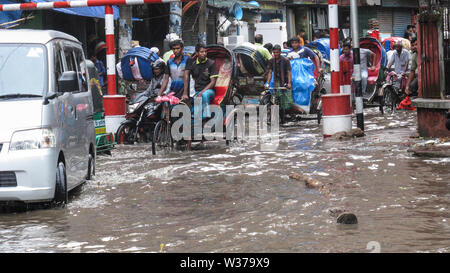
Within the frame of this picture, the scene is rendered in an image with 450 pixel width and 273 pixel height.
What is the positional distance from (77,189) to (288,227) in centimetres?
367

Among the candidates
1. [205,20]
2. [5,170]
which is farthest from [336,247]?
[205,20]

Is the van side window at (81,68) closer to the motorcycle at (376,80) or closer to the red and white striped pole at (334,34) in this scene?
the red and white striped pole at (334,34)

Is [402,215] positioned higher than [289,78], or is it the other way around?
[289,78]

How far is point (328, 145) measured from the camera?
12953mm

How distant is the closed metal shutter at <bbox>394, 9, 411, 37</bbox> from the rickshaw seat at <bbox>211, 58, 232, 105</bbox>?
34.6 m

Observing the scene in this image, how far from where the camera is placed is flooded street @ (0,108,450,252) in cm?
616

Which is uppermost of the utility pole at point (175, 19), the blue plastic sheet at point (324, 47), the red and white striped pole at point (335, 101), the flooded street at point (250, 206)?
the utility pole at point (175, 19)

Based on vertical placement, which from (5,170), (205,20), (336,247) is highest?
(205,20)

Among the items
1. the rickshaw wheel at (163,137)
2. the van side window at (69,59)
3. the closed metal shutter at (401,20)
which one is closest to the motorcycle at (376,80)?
the rickshaw wheel at (163,137)

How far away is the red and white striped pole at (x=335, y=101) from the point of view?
13.6 metres

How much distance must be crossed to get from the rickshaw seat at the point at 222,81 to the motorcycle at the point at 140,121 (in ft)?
3.45

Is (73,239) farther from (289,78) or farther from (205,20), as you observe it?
(205,20)

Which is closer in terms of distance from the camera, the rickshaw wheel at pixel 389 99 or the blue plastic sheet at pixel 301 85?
the blue plastic sheet at pixel 301 85
